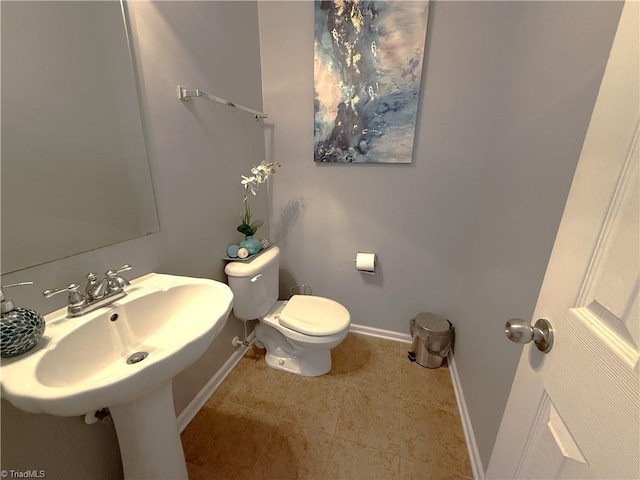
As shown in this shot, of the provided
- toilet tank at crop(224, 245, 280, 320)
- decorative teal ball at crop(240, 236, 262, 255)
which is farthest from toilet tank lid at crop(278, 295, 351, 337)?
decorative teal ball at crop(240, 236, 262, 255)

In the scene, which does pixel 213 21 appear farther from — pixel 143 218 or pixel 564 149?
Result: pixel 564 149

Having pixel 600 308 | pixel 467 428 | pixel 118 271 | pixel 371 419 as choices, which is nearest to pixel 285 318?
pixel 371 419

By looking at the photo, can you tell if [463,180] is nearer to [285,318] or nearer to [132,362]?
[285,318]

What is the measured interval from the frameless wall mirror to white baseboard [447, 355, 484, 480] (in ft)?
5.70

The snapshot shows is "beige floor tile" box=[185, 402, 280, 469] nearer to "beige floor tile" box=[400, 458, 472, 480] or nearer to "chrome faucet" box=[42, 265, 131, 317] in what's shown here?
"beige floor tile" box=[400, 458, 472, 480]

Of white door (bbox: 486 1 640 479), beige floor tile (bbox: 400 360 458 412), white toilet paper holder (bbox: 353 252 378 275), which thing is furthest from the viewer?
white toilet paper holder (bbox: 353 252 378 275)

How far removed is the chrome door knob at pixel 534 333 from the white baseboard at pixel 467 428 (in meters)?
0.97

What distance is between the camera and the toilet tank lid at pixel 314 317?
4.67ft

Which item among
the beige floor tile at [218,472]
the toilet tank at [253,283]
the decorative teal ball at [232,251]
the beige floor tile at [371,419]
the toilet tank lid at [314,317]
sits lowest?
the beige floor tile at [218,472]

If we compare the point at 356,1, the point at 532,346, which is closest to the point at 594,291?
the point at 532,346

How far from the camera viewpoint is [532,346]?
54cm

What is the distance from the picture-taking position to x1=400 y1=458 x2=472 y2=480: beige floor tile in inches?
43.8

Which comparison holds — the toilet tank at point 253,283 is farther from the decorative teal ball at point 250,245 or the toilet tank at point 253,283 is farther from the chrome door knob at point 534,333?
the chrome door knob at point 534,333

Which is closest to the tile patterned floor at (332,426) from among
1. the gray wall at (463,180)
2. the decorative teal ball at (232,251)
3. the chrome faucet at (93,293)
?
the gray wall at (463,180)
